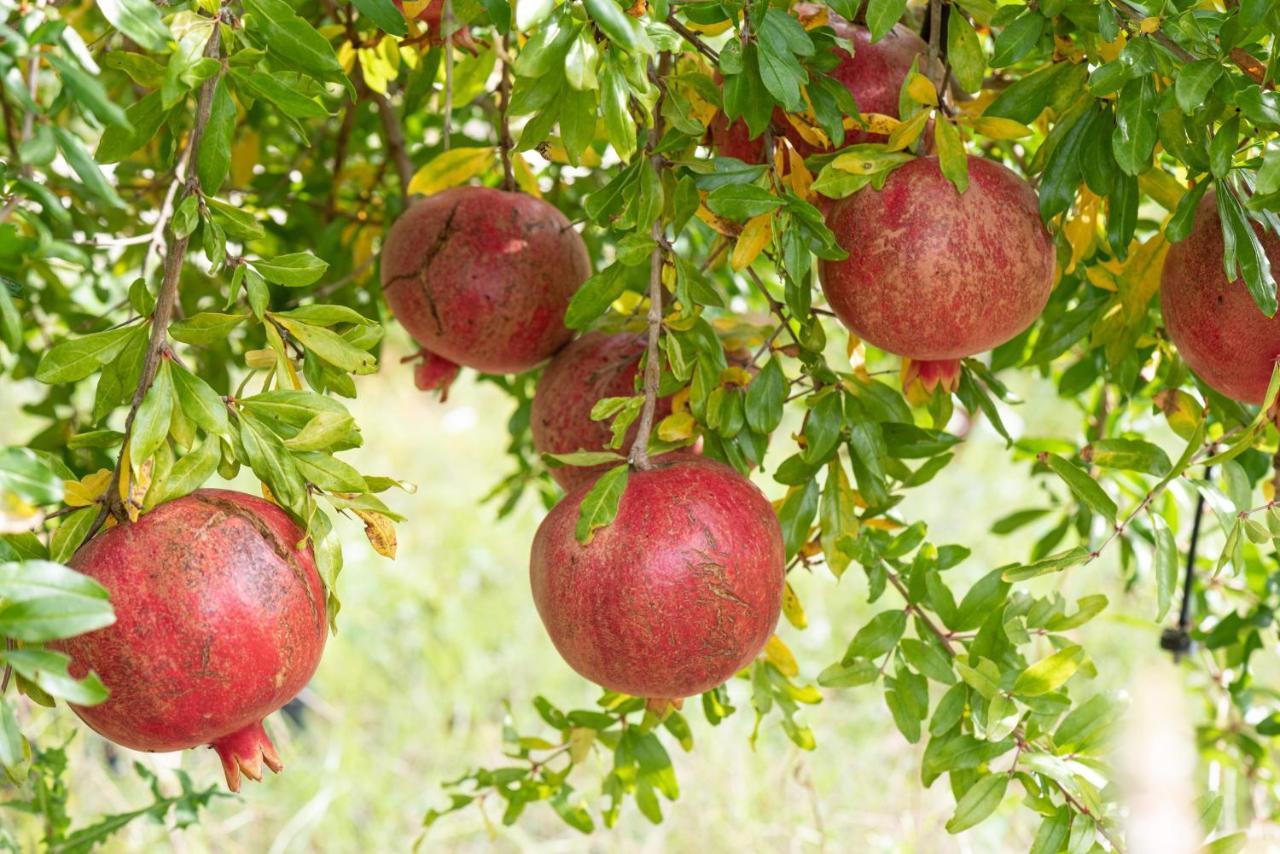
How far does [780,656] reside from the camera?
4.37 feet

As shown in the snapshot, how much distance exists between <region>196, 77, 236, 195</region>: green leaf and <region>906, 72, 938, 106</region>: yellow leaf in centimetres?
49

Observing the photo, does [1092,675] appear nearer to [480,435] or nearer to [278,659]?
[278,659]

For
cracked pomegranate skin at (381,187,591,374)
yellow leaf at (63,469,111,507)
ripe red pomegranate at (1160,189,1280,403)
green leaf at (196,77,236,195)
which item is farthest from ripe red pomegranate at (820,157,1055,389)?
yellow leaf at (63,469,111,507)

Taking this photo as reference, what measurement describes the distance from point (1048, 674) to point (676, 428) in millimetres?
380

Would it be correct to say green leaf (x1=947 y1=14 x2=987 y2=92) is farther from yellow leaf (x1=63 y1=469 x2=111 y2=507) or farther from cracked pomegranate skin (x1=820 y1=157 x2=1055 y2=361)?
yellow leaf (x1=63 y1=469 x2=111 y2=507)

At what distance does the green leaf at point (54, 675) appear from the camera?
2.09ft

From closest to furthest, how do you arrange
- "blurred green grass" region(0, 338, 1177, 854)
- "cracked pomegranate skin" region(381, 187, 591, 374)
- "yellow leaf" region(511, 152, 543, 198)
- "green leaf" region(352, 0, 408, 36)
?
"green leaf" region(352, 0, 408, 36) < "cracked pomegranate skin" region(381, 187, 591, 374) < "yellow leaf" region(511, 152, 543, 198) < "blurred green grass" region(0, 338, 1177, 854)

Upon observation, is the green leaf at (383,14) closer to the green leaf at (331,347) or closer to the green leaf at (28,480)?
the green leaf at (331,347)

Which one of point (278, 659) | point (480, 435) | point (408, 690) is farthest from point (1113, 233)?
point (480, 435)

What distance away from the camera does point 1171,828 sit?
1.00 meters

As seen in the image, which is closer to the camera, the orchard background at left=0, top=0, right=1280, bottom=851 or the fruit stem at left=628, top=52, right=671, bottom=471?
the orchard background at left=0, top=0, right=1280, bottom=851

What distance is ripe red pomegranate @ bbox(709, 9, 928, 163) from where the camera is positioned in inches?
42.1

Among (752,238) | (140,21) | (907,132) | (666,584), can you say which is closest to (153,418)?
(140,21)

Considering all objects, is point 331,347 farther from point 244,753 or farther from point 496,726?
point 496,726
